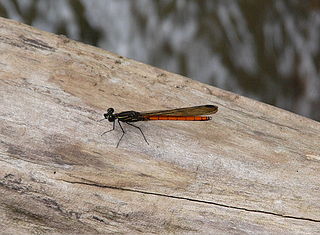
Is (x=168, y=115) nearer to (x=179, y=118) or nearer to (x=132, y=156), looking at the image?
(x=179, y=118)

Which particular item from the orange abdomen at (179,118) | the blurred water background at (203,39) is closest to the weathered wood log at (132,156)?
the orange abdomen at (179,118)

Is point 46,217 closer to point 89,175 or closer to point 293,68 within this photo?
point 89,175

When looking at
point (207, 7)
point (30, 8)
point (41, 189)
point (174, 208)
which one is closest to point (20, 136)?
point (41, 189)

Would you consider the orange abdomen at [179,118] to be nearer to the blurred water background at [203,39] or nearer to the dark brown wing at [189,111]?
the dark brown wing at [189,111]

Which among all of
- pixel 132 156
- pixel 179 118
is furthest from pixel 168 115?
pixel 132 156

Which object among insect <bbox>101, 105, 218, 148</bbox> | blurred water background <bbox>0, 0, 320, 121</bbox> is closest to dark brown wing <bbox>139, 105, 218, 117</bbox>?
insect <bbox>101, 105, 218, 148</bbox>
